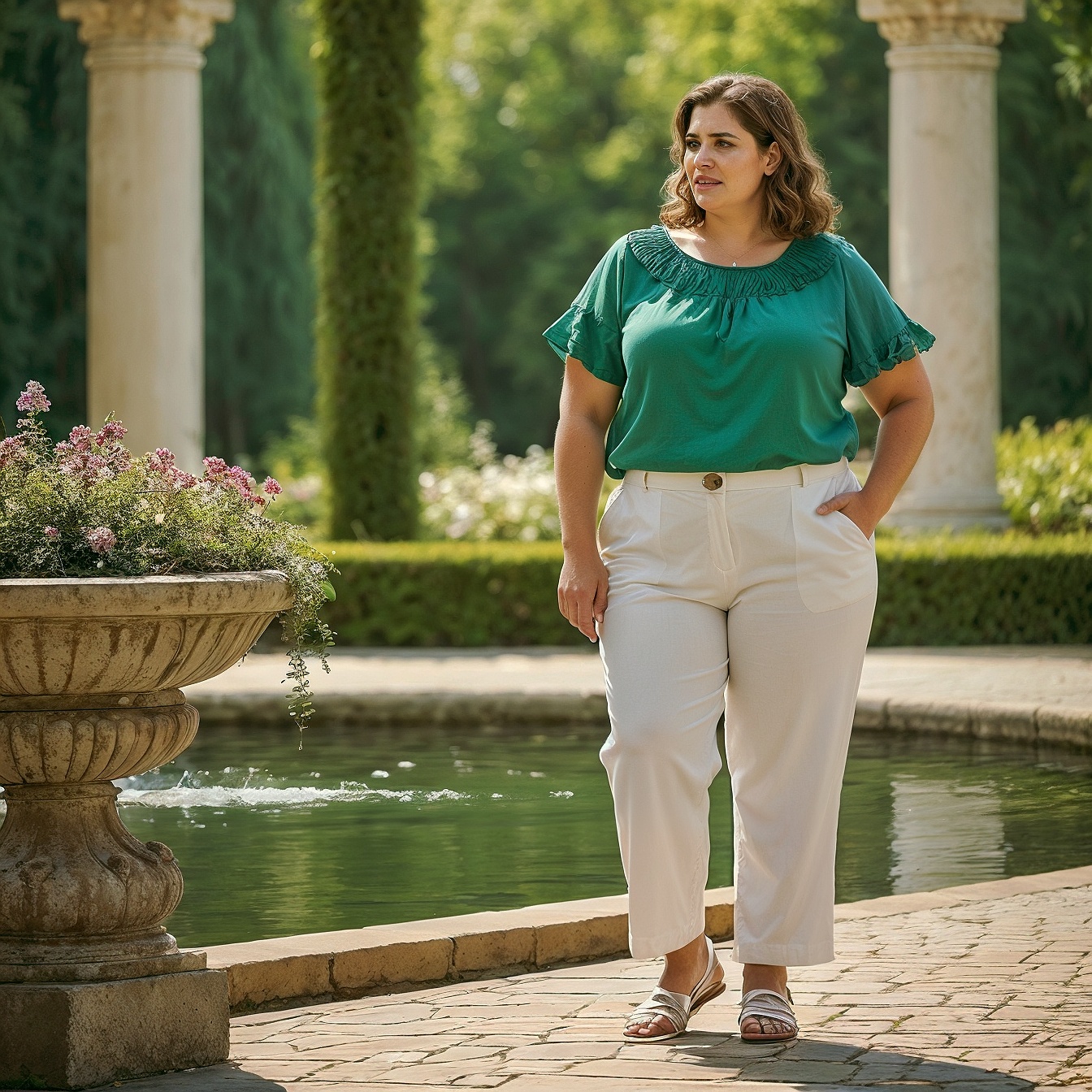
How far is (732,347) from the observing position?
3.86m

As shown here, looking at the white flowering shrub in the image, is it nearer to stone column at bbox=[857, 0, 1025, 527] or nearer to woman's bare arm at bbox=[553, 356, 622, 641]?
stone column at bbox=[857, 0, 1025, 527]

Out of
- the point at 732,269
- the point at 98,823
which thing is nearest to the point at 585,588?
the point at 732,269

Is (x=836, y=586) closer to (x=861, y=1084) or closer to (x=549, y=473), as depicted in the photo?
(x=861, y=1084)

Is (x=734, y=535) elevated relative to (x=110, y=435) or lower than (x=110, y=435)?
lower

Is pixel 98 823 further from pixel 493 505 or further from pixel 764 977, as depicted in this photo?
pixel 493 505

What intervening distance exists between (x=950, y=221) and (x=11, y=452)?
478 inches

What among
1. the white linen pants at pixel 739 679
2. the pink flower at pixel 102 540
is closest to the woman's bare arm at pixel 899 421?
the white linen pants at pixel 739 679

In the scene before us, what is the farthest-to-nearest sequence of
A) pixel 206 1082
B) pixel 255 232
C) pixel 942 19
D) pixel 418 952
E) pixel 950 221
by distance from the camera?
1. pixel 255 232
2. pixel 950 221
3. pixel 942 19
4. pixel 418 952
5. pixel 206 1082

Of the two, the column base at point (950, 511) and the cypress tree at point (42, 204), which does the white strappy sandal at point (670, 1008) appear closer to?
the column base at point (950, 511)

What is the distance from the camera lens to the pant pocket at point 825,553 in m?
3.87

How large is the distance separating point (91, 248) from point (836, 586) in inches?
474

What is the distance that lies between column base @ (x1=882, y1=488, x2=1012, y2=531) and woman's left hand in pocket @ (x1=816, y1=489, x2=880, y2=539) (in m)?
11.4

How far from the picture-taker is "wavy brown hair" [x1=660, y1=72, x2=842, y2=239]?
3.97 metres

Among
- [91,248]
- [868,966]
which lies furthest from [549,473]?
[868,966]
